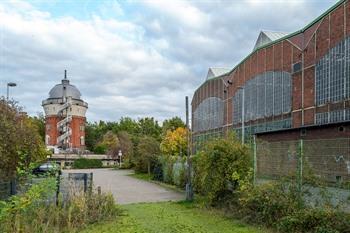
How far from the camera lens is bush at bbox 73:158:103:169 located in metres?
86.3

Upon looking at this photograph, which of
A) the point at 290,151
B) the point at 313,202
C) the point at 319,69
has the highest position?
the point at 319,69

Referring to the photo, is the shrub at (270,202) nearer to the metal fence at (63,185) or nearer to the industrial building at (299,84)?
the metal fence at (63,185)

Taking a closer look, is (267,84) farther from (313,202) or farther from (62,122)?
(62,122)

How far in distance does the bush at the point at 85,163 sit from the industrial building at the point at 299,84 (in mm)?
36588

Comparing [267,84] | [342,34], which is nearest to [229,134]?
[342,34]

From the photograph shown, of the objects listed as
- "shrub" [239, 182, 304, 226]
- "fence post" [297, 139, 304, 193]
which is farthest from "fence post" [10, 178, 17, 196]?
"fence post" [297, 139, 304, 193]

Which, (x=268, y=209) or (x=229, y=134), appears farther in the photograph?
(x=229, y=134)

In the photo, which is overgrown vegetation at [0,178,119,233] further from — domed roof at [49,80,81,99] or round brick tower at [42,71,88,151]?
domed roof at [49,80,81,99]

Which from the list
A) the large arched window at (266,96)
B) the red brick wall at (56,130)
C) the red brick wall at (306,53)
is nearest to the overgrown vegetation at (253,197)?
the red brick wall at (306,53)

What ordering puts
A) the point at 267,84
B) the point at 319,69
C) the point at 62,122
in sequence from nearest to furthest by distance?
1. the point at 319,69
2. the point at 267,84
3. the point at 62,122

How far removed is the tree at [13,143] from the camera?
15719mm

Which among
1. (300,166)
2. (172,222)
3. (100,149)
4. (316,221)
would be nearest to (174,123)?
(100,149)

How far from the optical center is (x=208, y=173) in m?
18.4

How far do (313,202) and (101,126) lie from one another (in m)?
121
